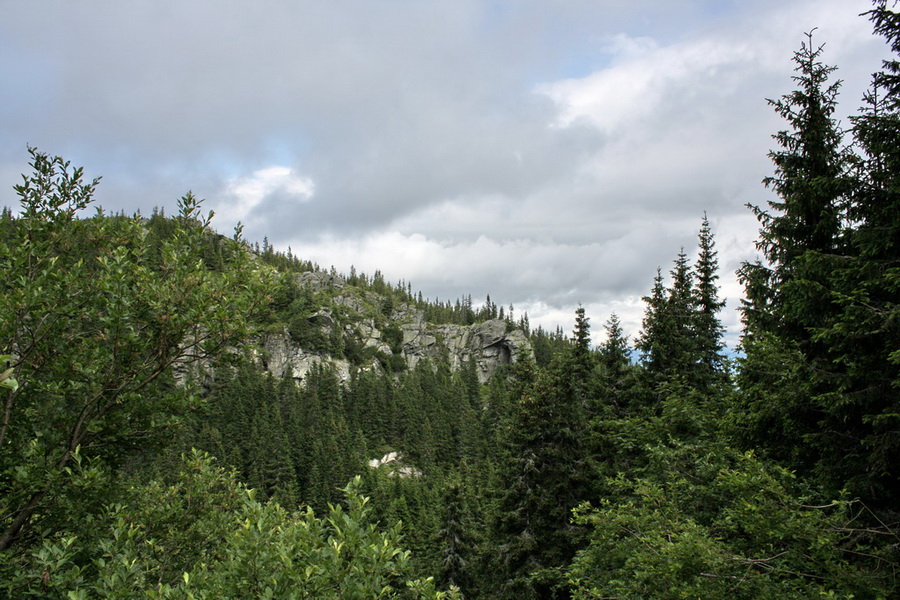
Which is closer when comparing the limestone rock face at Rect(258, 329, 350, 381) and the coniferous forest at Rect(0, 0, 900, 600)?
the coniferous forest at Rect(0, 0, 900, 600)

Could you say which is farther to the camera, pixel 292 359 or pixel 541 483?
pixel 292 359

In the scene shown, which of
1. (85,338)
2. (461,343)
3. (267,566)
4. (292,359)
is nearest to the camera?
(267,566)

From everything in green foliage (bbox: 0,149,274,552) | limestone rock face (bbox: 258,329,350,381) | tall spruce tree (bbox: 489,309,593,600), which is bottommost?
tall spruce tree (bbox: 489,309,593,600)

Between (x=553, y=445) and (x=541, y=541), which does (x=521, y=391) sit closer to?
(x=553, y=445)

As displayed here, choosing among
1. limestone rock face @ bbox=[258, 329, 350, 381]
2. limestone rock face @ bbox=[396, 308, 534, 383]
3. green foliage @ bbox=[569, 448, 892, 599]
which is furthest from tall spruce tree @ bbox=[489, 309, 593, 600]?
limestone rock face @ bbox=[396, 308, 534, 383]

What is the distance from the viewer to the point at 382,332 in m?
160

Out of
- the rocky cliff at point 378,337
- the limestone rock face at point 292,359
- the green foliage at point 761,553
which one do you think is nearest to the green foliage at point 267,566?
the green foliage at point 761,553

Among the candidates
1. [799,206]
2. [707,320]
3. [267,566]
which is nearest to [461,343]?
[707,320]

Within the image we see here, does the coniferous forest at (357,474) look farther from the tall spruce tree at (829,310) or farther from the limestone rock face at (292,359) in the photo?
the limestone rock face at (292,359)

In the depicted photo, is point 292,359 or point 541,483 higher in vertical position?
point 292,359

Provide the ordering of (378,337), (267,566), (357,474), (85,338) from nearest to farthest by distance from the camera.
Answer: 1. (267,566)
2. (85,338)
3. (357,474)
4. (378,337)

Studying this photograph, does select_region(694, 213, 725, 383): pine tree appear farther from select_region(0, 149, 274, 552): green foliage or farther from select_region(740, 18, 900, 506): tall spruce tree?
select_region(0, 149, 274, 552): green foliage

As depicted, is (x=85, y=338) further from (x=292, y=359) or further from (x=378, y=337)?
(x=378, y=337)

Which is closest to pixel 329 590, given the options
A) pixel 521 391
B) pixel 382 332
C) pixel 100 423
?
pixel 100 423
